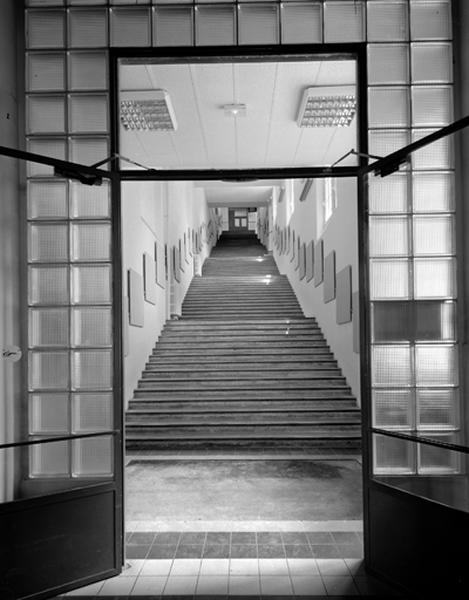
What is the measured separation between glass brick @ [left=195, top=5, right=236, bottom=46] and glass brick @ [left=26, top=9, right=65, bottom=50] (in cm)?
79

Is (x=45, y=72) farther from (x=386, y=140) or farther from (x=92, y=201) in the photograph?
(x=386, y=140)

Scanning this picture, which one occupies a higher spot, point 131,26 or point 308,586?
point 131,26

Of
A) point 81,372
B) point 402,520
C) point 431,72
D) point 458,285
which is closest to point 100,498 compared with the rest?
point 81,372

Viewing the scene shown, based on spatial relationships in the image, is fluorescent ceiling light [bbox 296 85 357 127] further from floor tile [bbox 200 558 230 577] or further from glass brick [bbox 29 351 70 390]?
floor tile [bbox 200 558 230 577]

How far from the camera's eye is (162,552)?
10.7ft

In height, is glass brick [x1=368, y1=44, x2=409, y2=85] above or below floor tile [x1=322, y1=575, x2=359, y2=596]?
above

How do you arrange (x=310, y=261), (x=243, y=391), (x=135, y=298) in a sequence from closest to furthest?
(x=135, y=298)
(x=243, y=391)
(x=310, y=261)

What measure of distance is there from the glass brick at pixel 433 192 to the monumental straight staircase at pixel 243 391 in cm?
369

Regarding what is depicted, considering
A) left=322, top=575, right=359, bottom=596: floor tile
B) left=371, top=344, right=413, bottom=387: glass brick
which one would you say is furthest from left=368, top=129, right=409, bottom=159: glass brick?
left=322, top=575, right=359, bottom=596: floor tile

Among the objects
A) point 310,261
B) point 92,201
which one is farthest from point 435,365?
point 310,261

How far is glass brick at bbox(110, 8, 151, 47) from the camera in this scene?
2.94m

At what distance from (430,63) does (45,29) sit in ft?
7.29

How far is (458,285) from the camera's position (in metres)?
2.87

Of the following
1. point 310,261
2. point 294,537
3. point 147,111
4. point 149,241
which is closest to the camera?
point 294,537
